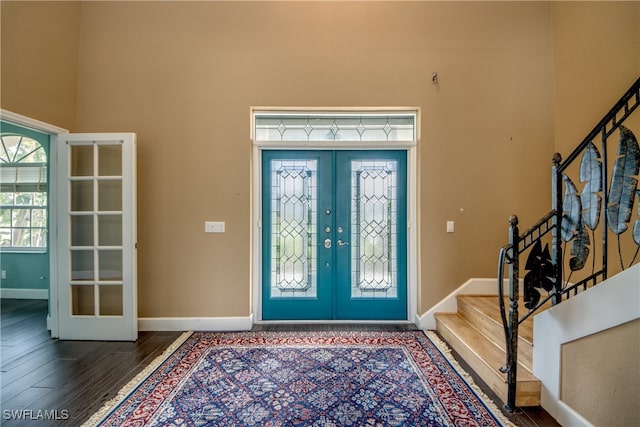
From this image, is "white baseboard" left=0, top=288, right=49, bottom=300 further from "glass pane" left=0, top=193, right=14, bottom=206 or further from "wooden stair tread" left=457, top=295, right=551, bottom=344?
"wooden stair tread" left=457, top=295, right=551, bottom=344

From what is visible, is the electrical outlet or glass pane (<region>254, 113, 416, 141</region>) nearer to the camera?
the electrical outlet

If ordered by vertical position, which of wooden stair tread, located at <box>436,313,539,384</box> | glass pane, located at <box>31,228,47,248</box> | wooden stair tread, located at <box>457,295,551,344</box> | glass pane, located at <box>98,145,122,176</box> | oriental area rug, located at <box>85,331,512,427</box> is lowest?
oriental area rug, located at <box>85,331,512,427</box>

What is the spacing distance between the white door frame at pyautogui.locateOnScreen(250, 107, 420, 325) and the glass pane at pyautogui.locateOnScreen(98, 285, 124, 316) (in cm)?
142

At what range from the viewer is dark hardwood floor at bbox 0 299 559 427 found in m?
1.88

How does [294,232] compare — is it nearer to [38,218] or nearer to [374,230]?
[374,230]

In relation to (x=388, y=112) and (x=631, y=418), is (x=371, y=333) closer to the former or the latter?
(x=631, y=418)

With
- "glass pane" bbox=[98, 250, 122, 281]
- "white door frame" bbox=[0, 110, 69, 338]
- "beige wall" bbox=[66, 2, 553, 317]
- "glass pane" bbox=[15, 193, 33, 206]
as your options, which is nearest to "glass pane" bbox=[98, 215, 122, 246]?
"glass pane" bbox=[98, 250, 122, 281]

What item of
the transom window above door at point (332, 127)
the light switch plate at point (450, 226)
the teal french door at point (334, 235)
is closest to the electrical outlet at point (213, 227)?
the teal french door at point (334, 235)

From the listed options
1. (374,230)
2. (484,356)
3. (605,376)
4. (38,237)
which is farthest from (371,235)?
(38,237)

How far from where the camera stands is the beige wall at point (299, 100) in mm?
3217

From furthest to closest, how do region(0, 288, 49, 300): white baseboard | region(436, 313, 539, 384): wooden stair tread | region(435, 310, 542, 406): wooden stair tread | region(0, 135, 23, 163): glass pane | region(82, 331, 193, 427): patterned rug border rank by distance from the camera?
1. region(0, 135, 23, 163): glass pane
2. region(0, 288, 49, 300): white baseboard
3. region(436, 313, 539, 384): wooden stair tread
4. region(435, 310, 542, 406): wooden stair tread
5. region(82, 331, 193, 427): patterned rug border

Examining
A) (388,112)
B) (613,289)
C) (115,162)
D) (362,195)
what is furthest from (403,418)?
(115,162)

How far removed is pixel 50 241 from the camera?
9.95 ft

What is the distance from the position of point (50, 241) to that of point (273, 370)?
111 inches
